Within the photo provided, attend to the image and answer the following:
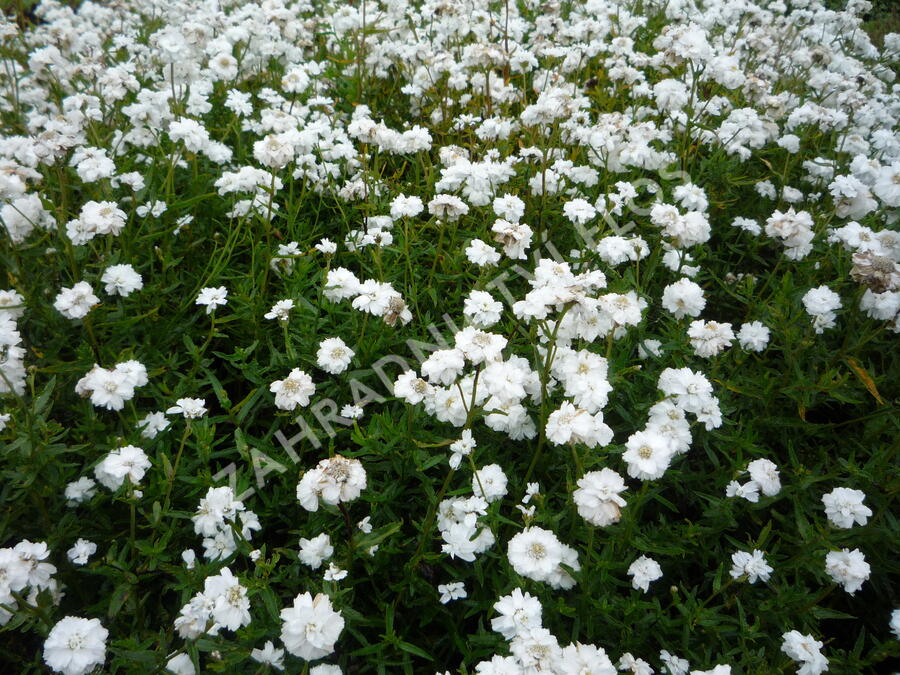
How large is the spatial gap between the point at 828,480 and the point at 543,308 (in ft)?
5.07

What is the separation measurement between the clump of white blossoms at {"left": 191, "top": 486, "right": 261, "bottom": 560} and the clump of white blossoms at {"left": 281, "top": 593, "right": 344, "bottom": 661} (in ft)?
1.71

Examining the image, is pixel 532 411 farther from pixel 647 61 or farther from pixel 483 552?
pixel 647 61

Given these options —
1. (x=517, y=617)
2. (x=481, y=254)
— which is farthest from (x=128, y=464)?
(x=481, y=254)

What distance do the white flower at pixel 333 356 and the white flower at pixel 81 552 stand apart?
1.04 m

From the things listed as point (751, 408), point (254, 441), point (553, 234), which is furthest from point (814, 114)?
point (254, 441)

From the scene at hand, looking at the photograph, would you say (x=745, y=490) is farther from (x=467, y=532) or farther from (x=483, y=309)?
(x=483, y=309)

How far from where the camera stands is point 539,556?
6.21 feet

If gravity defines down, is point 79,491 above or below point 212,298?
below

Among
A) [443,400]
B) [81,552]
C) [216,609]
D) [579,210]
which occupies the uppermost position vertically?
[579,210]

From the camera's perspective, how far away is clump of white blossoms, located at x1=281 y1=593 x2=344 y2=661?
161cm

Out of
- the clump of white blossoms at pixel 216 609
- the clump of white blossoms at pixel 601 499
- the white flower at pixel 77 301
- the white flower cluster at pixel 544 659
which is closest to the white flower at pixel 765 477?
the clump of white blossoms at pixel 601 499

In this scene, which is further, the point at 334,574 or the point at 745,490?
the point at 745,490

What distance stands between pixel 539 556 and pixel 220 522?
1104 millimetres

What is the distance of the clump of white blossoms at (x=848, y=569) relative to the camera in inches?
79.0
